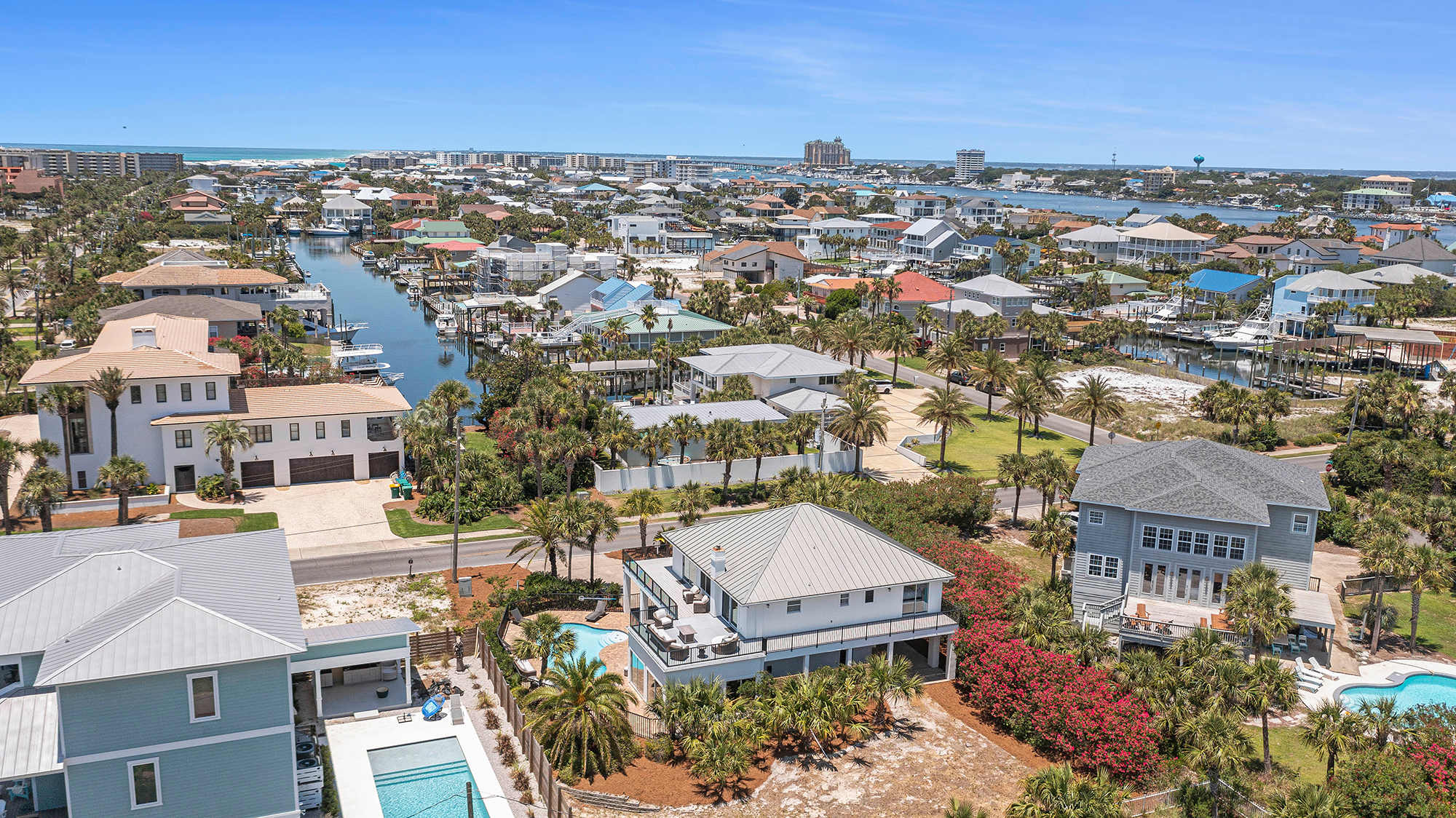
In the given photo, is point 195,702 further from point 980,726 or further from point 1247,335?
point 1247,335

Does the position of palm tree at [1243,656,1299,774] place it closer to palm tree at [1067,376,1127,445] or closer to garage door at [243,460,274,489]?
palm tree at [1067,376,1127,445]

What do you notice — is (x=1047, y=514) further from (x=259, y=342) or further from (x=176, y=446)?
(x=259, y=342)

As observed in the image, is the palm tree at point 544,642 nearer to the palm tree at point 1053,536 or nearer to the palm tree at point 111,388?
the palm tree at point 1053,536

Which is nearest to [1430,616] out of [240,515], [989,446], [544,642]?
[989,446]

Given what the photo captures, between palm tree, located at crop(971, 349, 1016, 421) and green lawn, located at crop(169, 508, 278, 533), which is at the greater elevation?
palm tree, located at crop(971, 349, 1016, 421)

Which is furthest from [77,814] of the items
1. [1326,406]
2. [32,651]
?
[1326,406]

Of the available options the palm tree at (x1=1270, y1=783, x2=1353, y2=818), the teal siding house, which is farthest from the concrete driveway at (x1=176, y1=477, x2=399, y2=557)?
the palm tree at (x1=1270, y1=783, x2=1353, y2=818)

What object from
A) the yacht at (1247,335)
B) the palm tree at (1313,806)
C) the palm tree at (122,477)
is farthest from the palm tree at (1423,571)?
the yacht at (1247,335)
